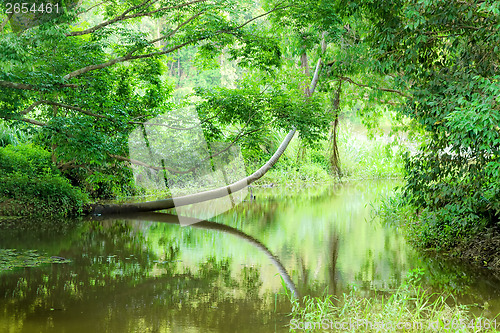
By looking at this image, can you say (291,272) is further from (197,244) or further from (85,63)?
(85,63)

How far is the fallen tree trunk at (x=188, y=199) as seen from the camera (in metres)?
10.9

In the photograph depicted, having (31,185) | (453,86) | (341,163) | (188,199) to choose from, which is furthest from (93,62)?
(341,163)

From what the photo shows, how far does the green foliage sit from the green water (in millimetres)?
602

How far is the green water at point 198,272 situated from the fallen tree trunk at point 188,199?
72 centimetres

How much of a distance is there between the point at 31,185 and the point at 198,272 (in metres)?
5.21

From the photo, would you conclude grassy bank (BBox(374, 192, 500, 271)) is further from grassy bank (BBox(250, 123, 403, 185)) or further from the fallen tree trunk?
grassy bank (BBox(250, 123, 403, 185))

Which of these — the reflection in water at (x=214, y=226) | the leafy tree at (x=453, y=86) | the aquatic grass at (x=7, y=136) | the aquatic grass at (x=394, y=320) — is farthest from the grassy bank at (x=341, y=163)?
the aquatic grass at (x=394, y=320)

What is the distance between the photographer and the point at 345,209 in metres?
11.6

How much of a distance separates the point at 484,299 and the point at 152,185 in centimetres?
963

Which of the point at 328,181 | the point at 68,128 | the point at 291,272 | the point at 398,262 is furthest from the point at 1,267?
Answer: the point at 328,181

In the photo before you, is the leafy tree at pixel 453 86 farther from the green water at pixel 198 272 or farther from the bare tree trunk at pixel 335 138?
the bare tree trunk at pixel 335 138

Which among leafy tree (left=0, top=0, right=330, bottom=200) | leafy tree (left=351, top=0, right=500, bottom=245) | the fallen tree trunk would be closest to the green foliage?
leafy tree (left=0, top=0, right=330, bottom=200)

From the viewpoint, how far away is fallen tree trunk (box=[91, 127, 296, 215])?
35.9ft

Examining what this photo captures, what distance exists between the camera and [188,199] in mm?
12336
